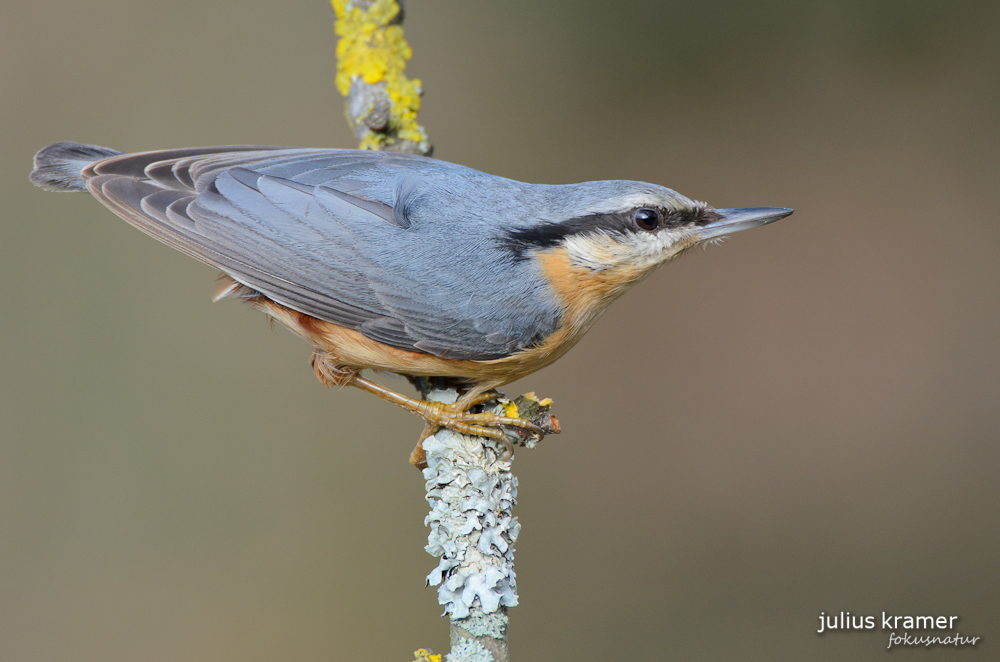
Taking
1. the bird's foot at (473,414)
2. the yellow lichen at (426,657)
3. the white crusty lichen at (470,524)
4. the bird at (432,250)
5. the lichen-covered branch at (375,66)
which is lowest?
the yellow lichen at (426,657)

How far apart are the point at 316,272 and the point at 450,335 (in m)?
0.39

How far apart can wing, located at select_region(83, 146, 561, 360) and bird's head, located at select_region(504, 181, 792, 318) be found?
0.08 metres

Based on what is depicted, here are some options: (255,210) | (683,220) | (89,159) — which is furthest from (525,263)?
(89,159)

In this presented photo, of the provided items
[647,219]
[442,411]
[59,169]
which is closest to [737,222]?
[647,219]

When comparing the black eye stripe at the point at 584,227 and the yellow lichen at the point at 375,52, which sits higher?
the yellow lichen at the point at 375,52

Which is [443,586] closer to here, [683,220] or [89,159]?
[683,220]

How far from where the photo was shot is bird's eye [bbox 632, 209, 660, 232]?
191 centimetres

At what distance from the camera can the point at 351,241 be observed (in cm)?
196

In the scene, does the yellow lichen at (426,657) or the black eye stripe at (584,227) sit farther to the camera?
the black eye stripe at (584,227)

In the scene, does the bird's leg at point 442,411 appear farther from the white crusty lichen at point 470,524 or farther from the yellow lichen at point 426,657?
the yellow lichen at point 426,657

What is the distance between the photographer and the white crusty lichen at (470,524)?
5.55ft

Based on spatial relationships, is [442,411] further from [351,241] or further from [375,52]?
[375,52]

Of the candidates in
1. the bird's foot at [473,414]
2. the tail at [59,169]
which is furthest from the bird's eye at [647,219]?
the tail at [59,169]

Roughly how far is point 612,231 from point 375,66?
0.98 m
